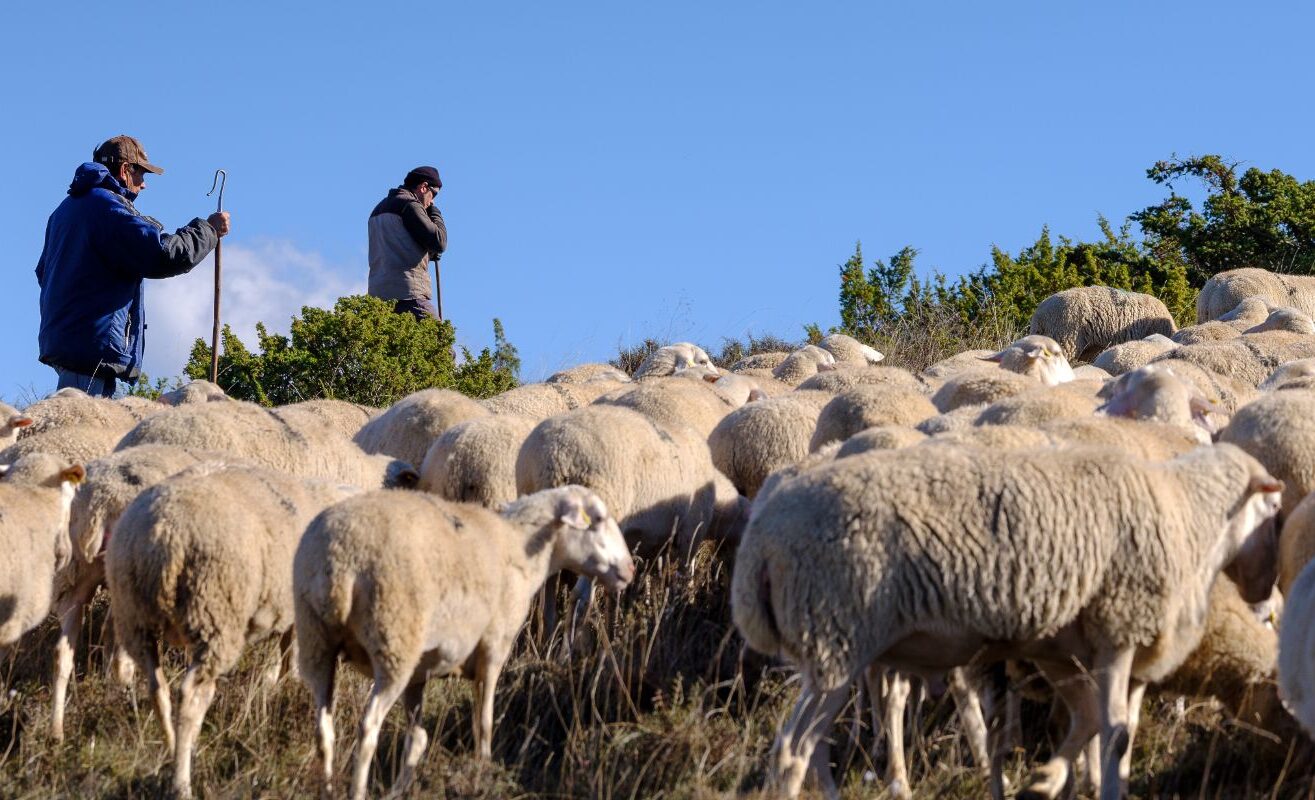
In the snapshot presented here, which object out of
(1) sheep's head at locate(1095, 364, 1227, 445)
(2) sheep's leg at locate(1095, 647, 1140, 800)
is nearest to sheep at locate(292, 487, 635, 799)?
(2) sheep's leg at locate(1095, 647, 1140, 800)

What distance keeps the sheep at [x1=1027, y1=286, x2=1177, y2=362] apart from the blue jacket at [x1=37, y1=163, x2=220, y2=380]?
39.1ft

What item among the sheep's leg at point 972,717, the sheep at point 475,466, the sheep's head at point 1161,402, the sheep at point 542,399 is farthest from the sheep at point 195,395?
the sheep's leg at point 972,717

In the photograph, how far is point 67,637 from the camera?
774 centimetres

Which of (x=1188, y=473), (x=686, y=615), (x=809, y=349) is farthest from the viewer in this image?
(x=809, y=349)

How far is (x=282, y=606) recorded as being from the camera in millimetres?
7047

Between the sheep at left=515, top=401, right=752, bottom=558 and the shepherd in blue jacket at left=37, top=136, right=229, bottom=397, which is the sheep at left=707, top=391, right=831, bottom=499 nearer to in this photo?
the sheep at left=515, top=401, right=752, bottom=558

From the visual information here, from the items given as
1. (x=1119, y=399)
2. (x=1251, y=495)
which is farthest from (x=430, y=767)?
(x=1119, y=399)

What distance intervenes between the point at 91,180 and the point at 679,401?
161 inches

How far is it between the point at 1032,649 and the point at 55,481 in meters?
4.45

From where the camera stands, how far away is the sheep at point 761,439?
9812mm

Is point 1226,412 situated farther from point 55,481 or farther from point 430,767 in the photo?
point 55,481

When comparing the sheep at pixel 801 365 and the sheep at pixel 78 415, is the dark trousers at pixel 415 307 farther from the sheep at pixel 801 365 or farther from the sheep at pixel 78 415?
the sheep at pixel 78 415

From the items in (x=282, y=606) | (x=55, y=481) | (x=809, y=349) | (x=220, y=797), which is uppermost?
(x=809, y=349)

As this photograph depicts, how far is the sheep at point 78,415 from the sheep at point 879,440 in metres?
4.59
